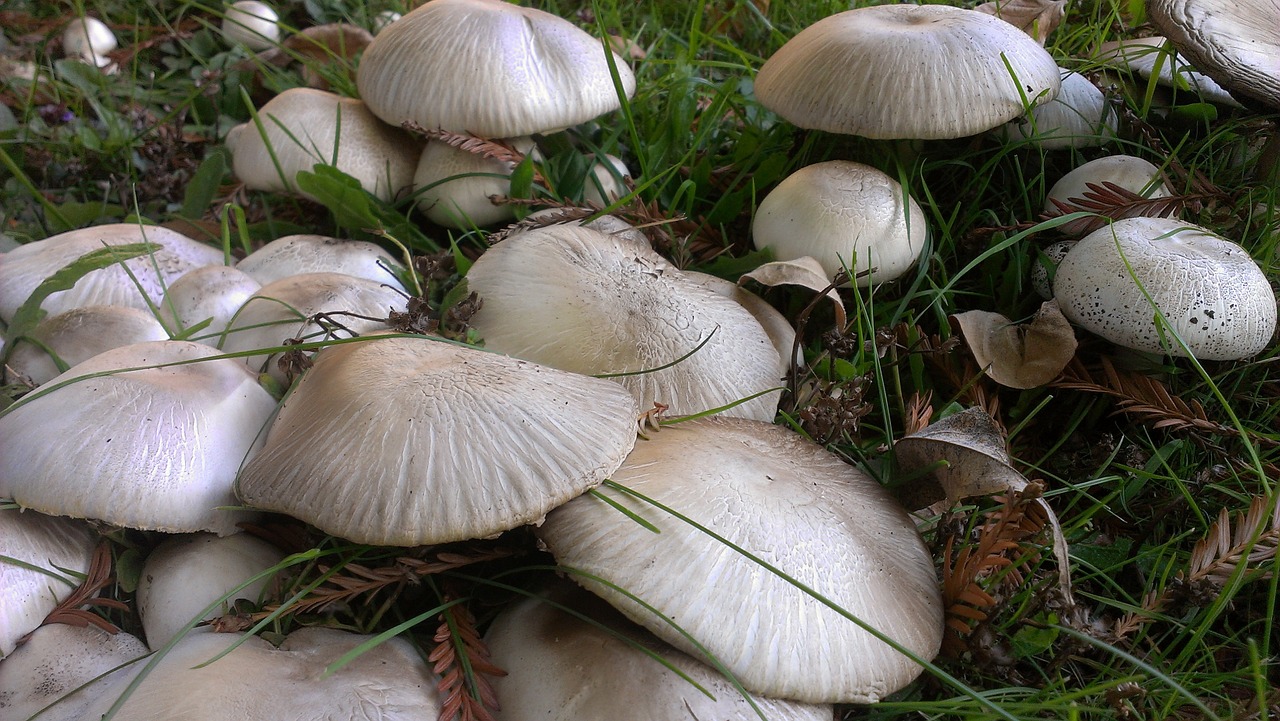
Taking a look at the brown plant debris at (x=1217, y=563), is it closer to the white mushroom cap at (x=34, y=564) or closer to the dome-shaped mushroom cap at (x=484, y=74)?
the dome-shaped mushroom cap at (x=484, y=74)

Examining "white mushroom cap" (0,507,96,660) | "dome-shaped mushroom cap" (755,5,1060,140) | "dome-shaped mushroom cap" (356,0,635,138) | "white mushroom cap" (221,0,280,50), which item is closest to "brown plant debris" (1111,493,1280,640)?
"dome-shaped mushroom cap" (755,5,1060,140)

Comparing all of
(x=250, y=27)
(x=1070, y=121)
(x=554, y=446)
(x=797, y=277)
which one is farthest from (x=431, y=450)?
(x=250, y=27)

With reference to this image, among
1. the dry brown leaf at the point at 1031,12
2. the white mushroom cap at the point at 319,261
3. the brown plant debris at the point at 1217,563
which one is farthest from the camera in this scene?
the dry brown leaf at the point at 1031,12

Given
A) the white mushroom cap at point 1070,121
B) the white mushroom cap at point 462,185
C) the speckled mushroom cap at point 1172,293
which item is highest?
the white mushroom cap at point 1070,121

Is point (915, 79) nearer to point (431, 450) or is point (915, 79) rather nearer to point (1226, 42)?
point (1226, 42)

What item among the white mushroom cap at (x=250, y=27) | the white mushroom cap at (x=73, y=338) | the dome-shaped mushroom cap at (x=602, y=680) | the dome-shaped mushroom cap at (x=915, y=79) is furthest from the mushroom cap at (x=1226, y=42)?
the white mushroom cap at (x=250, y=27)

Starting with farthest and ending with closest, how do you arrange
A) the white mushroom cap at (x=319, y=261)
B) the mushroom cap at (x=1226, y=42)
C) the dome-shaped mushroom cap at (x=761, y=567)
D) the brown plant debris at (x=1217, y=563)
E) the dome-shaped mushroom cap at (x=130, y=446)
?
the white mushroom cap at (x=319, y=261) → the mushroom cap at (x=1226, y=42) → the brown plant debris at (x=1217, y=563) → the dome-shaped mushroom cap at (x=130, y=446) → the dome-shaped mushroom cap at (x=761, y=567)

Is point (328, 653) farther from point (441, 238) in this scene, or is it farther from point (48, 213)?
point (48, 213)
